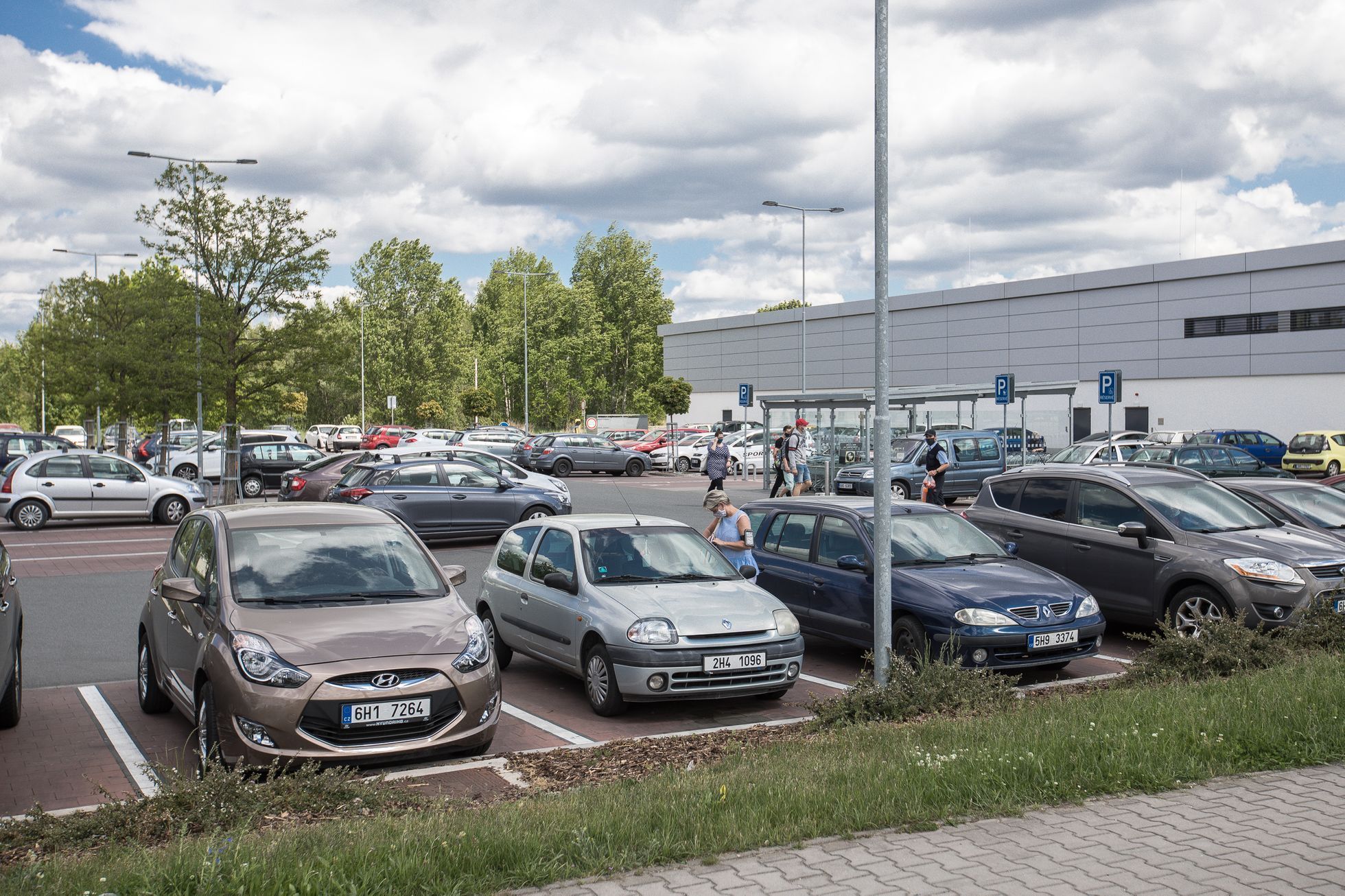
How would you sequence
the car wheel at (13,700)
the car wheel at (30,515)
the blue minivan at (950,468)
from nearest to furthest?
the car wheel at (13,700)
the car wheel at (30,515)
the blue minivan at (950,468)

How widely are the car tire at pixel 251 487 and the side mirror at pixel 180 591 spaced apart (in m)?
25.9

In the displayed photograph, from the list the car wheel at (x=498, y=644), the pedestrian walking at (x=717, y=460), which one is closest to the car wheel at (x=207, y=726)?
the car wheel at (x=498, y=644)

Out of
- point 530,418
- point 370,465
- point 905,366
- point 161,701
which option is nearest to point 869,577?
point 161,701

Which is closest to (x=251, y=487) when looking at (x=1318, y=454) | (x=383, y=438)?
(x=383, y=438)

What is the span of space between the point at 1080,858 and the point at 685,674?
3978 millimetres

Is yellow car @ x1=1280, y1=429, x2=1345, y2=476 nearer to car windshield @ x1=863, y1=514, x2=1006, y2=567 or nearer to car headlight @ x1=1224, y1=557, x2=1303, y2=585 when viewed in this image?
car headlight @ x1=1224, y1=557, x2=1303, y2=585

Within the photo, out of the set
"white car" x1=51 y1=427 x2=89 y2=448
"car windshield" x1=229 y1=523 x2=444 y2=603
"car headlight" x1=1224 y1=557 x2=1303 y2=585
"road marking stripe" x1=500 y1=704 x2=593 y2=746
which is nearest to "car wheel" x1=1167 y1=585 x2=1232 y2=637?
"car headlight" x1=1224 y1=557 x2=1303 y2=585

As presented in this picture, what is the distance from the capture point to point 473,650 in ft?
23.3

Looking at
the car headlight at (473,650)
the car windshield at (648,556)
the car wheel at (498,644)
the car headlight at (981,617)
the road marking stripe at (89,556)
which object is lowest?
the road marking stripe at (89,556)

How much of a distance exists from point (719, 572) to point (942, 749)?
12.2ft

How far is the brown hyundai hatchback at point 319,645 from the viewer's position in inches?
254

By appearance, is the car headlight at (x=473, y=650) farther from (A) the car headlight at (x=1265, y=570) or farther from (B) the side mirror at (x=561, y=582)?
(A) the car headlight at (x=1265, y=570)

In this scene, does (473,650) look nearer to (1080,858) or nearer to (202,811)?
(202,811)

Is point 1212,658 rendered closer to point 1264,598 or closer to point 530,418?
point 1264,598
